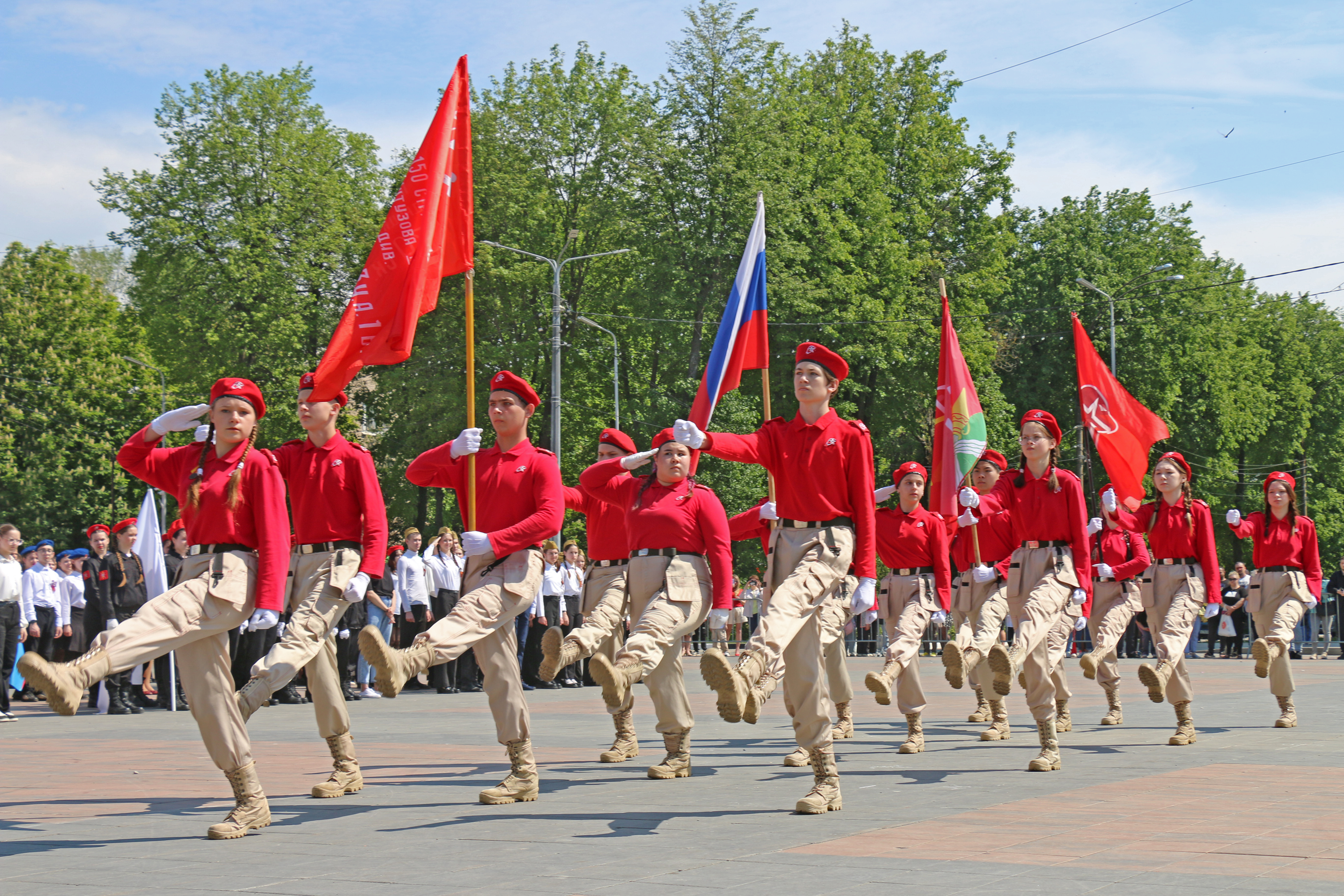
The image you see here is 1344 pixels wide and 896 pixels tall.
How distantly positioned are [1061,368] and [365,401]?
71.4 ft

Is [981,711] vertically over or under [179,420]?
under

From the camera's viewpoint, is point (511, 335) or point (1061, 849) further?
point (511, 335)

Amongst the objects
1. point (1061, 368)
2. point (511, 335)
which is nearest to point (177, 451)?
point (511, 335)

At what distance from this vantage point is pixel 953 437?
13367 millimetres

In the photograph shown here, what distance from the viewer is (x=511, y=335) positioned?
42500mm

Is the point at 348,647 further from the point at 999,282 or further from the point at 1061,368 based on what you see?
the point at 1061,368

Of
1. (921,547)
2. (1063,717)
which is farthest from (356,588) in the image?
(1063,717)

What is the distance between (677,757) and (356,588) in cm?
262

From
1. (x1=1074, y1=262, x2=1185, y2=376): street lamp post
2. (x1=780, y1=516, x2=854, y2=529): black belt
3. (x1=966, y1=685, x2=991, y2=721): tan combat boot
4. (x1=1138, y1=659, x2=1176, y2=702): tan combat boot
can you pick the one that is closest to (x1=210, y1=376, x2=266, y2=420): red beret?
(x1=780, y1=516, x2=854, y2=529): black belt

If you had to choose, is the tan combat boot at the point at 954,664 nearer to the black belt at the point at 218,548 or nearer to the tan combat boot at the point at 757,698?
the tan combat boot at the point at 757,698

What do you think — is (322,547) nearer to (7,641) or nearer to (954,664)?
(954,664)

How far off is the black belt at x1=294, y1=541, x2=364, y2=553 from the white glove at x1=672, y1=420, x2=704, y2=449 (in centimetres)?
226

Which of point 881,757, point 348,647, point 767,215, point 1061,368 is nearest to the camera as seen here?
point 881,757

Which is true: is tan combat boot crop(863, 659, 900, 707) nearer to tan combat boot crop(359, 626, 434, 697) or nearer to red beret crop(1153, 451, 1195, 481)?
tan combat boot crop(359, 626, 434, 697)
